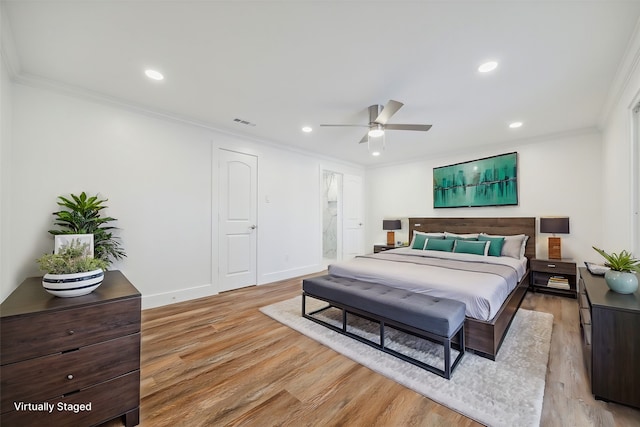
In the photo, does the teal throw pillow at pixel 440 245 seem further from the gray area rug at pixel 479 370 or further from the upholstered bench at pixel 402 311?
the upholstered bench at pixel 402 311

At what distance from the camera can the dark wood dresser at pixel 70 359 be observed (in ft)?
4.15

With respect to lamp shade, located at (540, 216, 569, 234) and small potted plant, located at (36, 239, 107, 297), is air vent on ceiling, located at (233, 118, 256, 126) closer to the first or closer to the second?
small potted plant, located at (36, 239, 107, 297)

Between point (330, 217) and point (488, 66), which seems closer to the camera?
point (488, 66)

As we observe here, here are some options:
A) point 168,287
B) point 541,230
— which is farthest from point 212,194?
point 541,230

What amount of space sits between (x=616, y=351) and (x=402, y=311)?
1.31 meters

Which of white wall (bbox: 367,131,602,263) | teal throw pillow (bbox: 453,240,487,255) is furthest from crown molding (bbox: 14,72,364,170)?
white wall (bbox: 367,131,602,263)

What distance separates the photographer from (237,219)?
4.32 meters

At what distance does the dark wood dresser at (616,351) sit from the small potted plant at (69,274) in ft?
10.8

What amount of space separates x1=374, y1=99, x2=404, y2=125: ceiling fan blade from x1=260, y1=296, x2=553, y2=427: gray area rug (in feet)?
7.70

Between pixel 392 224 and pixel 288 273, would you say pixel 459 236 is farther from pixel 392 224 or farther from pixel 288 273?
pixel 288 273


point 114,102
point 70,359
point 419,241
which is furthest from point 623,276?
point 114,102

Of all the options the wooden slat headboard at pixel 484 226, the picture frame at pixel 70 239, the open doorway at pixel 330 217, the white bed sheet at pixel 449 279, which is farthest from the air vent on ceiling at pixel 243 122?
the wooden slat headboard at pixel 484 226

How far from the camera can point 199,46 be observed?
2135 millimetres

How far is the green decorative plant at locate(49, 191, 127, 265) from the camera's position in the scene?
2697 mm
